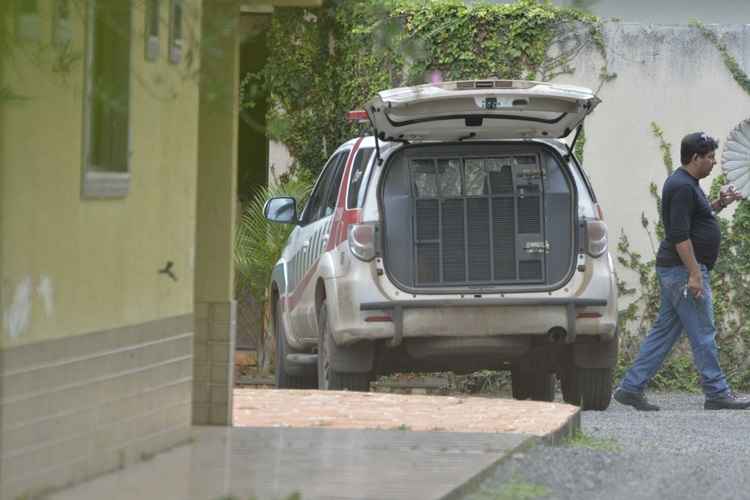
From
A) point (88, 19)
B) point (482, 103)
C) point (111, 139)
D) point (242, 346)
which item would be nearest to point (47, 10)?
point (88, 19)

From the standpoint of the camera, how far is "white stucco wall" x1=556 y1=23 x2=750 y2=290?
1647 centimetres

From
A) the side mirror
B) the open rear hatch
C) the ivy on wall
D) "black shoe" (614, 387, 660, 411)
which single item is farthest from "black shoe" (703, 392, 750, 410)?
the ivy on wall

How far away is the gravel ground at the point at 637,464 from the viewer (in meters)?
8.73

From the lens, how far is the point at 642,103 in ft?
54.4

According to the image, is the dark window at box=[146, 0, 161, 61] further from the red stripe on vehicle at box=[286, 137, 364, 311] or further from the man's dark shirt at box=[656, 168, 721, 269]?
the man's dark shirt at box=[656, 168, 721, 269]

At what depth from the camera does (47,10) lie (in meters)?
7.48

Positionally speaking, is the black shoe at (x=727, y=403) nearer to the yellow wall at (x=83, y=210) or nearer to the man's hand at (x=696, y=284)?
the man's hand at (x=696, y=284)

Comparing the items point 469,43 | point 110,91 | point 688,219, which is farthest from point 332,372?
point 110,91

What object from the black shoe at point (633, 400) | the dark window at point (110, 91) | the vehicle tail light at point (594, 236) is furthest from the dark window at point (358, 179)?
the dark window at point (110, 91)

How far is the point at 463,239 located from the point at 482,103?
0.97 m

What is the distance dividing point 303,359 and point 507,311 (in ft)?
8.25

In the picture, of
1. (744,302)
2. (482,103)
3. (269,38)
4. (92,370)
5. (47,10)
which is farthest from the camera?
(269,38)

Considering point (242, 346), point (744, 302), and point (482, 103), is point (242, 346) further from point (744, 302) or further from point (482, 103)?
point (482, 103)

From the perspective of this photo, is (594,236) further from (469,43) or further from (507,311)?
(469,43)
